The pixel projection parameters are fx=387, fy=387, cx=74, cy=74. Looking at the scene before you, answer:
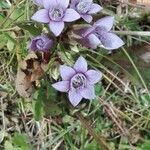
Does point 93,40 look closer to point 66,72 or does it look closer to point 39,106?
point 66,72

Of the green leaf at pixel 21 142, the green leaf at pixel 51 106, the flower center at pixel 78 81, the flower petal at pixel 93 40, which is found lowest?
the green leaf at pixel 21 142

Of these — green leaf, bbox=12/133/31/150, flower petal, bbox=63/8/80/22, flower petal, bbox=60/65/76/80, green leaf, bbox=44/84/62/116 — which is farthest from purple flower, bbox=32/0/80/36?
green leaf, bbox=12/133/31/150

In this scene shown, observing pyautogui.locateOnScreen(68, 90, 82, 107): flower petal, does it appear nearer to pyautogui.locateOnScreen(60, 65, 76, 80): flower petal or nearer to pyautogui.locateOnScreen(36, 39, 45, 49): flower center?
pyautogui.locateOnScreen(60, 65, 76, 80): flower petal

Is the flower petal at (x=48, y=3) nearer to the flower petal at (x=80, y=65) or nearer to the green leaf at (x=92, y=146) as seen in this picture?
the flower petal at (x=80, y=65)

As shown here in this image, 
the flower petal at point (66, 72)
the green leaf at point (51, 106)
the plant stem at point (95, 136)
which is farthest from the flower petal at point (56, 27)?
the plant stem at point (95, 136)

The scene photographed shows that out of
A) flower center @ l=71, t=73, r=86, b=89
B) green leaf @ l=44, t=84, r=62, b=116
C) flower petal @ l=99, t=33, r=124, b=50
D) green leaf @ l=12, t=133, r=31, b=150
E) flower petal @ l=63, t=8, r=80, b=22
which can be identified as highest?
flower petal @ l=63, t=8, r=80, b=22

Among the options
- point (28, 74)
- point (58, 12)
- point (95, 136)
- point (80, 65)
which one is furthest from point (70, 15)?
point (95, 136)

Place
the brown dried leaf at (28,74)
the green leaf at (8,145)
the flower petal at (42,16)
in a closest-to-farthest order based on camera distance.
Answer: the flower petal at (42,16) < the brown dried leaf at (28,74) < the green leaf at (8,145)
